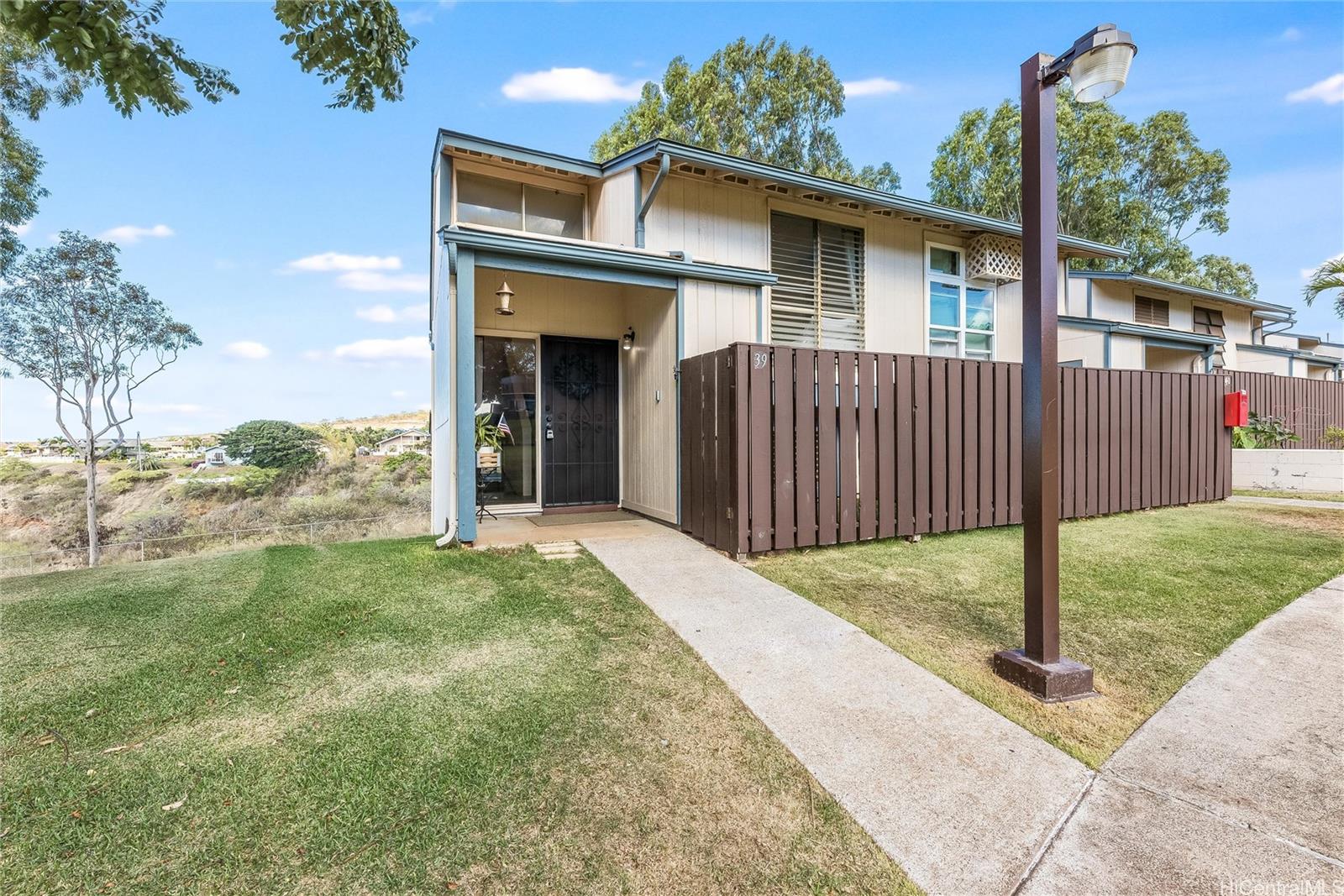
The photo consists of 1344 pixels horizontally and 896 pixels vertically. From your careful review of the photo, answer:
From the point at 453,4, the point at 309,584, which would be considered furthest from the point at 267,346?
the point at 309,584

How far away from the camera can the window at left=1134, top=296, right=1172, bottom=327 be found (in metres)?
13.2

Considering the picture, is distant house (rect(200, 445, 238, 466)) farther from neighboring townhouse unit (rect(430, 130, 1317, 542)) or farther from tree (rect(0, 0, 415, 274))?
tree (rect(0, 0, 415, 274))

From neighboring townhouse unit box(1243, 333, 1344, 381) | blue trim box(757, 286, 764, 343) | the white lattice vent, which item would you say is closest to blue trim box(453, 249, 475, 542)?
blue trim box(757, 286, 764, 343)

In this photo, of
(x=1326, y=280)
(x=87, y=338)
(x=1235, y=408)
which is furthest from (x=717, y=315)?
(x=87, y=338)

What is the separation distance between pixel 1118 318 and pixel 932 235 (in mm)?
7778

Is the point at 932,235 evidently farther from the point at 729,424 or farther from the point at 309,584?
the point at 309,584

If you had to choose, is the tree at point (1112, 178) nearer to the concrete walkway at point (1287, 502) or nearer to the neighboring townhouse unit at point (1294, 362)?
the neighboring townhouse unit at point (1294, 362)

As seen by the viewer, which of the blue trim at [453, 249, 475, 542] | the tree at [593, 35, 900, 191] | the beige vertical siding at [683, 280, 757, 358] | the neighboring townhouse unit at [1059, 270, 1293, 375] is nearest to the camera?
the blue trim at [453, 249, 475, 542]

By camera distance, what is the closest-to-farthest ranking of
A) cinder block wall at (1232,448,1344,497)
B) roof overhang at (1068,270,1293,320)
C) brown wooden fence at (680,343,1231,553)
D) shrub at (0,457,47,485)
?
brown wooden fence at (680,343,1231,553), cinder block wall at (1232,448,1344,497), shrub at (0,457,47,485), roof overhang at (1068,270,1293,320)

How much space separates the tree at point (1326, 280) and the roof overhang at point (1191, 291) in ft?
12.1

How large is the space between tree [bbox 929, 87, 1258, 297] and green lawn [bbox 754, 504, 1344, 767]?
17.8 meters

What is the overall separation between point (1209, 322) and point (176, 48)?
20459 mm

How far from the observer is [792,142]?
1939cm

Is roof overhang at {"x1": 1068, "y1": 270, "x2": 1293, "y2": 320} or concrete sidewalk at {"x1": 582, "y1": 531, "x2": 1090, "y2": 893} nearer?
concrete sidewalk at {"x1": 582, "y1": 531, "x2": 1090, "y2": 893}
